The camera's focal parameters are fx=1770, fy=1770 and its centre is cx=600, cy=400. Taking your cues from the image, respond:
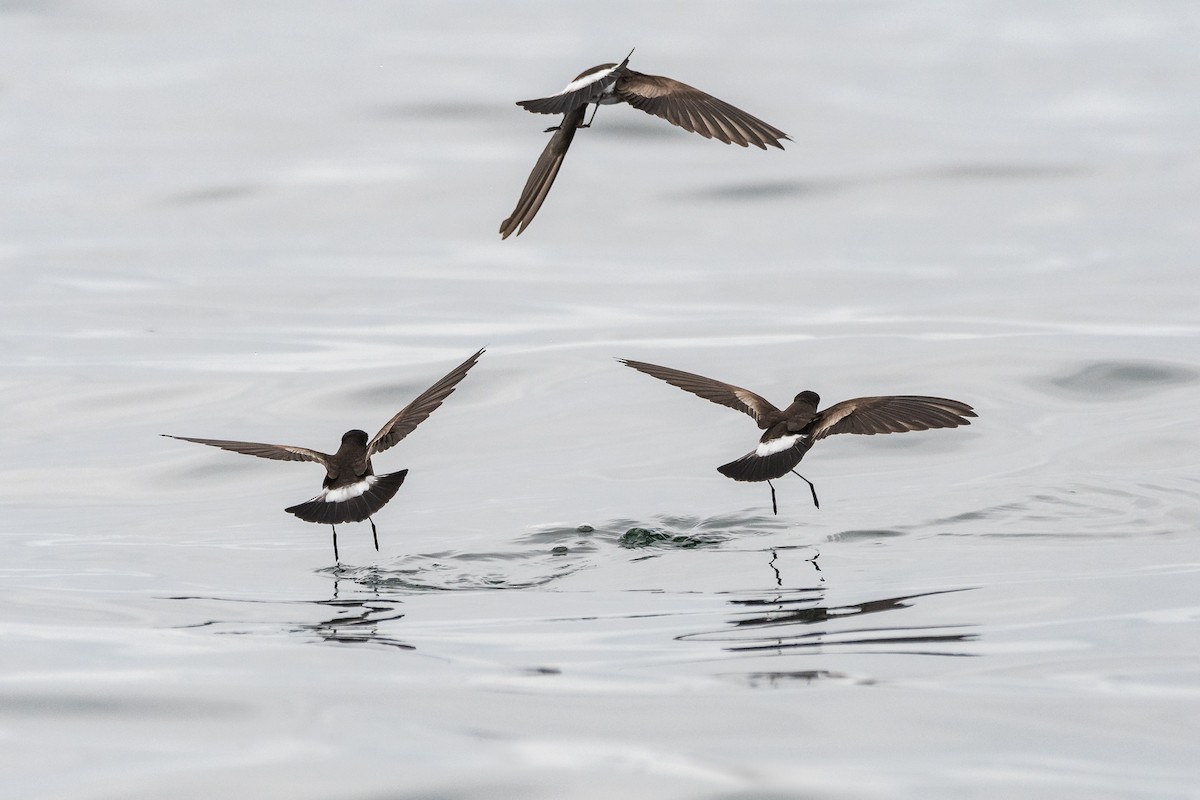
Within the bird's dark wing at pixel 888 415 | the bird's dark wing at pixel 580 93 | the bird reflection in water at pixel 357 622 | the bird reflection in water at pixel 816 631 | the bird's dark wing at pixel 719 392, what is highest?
the bird's dark wing at pixel 580 93

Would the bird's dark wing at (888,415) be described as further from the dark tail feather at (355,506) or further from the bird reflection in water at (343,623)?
the bird reflection in water at (343,623)

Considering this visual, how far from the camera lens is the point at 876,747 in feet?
18.6

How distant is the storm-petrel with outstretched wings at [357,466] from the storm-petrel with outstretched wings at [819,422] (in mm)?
1045

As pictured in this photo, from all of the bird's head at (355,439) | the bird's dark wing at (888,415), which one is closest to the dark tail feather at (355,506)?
the bird's head at (355,439)

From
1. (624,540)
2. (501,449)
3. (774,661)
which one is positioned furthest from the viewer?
(501,449)

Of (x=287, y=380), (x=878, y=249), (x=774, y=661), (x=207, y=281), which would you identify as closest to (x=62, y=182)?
(x=207, y=281)

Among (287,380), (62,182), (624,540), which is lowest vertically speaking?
(624,540)

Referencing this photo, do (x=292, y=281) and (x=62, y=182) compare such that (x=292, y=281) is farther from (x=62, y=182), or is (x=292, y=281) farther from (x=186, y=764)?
(x=186, y=764)

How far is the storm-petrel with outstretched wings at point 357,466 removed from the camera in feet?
27.5

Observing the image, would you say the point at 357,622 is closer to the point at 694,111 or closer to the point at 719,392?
the point at 694,111

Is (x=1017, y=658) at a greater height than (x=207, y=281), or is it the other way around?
(x=207, y=281)

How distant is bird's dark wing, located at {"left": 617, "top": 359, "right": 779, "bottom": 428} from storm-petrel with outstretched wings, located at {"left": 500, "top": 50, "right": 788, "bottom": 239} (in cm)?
218

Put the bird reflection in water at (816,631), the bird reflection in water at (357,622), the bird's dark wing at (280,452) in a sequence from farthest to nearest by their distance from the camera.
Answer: the bird's dark wing at (280,452)
the bird reflection in water at (357,622)
the bird reflection in water at (816,631)

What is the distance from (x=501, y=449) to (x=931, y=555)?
14.4ft
